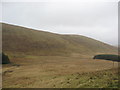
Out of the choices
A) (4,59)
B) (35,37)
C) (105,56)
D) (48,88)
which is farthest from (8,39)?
(48,88)

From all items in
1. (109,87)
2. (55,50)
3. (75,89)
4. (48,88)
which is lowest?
(55,50)

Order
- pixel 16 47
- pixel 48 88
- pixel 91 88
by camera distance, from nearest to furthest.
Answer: pixel 91 88, pixel 48 88, pixel 16 47

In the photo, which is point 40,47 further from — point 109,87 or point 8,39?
point 109,87

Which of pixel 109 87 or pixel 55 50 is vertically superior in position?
pixel 109 87

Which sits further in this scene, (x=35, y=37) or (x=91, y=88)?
(x=35, y=37)

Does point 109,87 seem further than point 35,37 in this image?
No

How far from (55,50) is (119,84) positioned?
5200 cm

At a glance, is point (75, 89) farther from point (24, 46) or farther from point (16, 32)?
point (16, 32)

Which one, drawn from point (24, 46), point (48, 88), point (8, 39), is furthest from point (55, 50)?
point (48, 88)

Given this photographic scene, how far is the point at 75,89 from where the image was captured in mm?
7098

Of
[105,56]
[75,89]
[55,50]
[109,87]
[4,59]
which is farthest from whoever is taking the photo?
[55,50]

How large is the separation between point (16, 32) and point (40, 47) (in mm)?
19281

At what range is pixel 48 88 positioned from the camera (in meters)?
8.56

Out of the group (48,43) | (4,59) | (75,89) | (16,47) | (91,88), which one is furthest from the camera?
(48,43)
